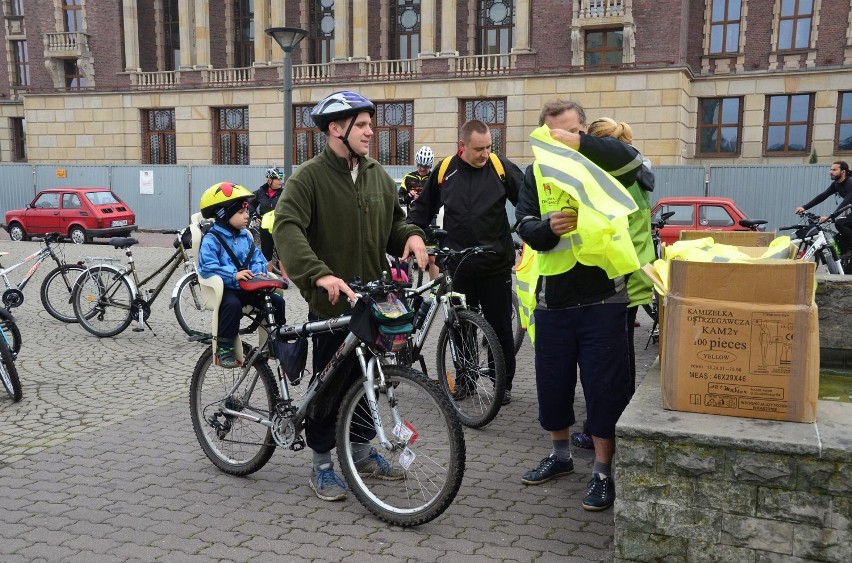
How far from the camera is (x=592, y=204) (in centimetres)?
340

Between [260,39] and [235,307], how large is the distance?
34.3 m

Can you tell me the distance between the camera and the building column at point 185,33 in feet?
123

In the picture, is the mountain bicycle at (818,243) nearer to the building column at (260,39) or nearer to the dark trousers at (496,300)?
the dark trousers at (496,300)

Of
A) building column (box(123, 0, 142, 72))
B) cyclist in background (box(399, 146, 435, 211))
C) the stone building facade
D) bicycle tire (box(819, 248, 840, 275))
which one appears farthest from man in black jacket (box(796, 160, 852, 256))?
building column (box(123, 0, 142, 72))

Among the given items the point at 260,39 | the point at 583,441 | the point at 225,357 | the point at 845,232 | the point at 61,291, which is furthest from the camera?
the point at 260,39

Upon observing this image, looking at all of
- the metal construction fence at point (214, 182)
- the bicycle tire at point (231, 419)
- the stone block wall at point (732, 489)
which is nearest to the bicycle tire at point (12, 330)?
the bicycle tire at point (231, 419)

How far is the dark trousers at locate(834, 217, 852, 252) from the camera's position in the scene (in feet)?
37.1

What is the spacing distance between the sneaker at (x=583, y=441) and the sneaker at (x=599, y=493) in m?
0.84

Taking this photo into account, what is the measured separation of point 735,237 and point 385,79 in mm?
29659

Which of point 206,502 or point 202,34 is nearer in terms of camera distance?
point 206,502

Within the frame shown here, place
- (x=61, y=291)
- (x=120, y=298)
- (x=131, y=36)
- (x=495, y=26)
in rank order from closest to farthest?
(x=120, y=298)
(x=61, y=291)
(x=495, y=26)
(x=131, y=36)

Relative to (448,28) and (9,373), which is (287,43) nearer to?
(9,373)

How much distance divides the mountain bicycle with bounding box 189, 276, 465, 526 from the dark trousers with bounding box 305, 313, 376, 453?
0.04 ft

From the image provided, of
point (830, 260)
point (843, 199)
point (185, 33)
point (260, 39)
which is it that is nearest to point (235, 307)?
point (830, 260)
